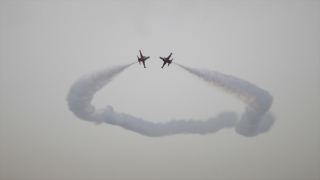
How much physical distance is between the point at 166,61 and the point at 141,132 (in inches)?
679

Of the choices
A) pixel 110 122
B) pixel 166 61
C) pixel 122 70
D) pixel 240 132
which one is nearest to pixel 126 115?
pixel 110 122

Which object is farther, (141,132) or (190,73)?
Result: (141,132)

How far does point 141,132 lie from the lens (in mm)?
58906

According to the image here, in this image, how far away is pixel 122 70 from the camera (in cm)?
5153

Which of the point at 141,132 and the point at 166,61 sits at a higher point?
the point at 166,61

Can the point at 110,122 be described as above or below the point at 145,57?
below

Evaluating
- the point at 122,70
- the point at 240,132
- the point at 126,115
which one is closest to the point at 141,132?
the point at 126,115

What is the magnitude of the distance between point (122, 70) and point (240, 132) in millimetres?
27763

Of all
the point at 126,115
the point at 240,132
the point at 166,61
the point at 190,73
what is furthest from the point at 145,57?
the point at 240,132

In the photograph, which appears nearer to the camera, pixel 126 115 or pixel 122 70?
pixel 122 70

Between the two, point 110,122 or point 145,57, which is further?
point 110,122

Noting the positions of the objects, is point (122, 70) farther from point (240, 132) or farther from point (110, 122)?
point (240, 132)

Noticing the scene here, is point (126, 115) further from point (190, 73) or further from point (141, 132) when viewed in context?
point (190, 73)

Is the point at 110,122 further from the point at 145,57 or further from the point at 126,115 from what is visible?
the point at 145,57
